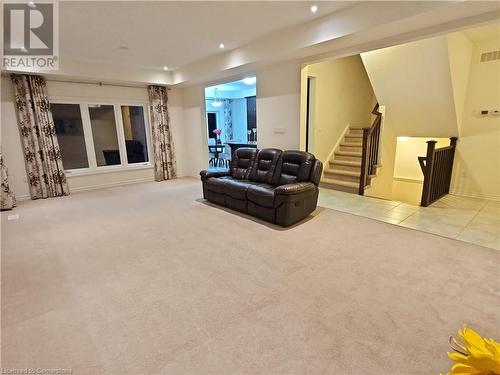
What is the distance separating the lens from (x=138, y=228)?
3.61 m

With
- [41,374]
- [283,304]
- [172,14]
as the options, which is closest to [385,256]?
[283,304]

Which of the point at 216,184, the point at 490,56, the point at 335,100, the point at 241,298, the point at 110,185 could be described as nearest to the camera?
the point at 241,298

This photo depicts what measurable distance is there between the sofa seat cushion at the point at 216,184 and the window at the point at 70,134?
335cm

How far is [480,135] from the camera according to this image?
4.55m

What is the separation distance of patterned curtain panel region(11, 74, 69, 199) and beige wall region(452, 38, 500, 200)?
7.81 meters

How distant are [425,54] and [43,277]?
5653mm

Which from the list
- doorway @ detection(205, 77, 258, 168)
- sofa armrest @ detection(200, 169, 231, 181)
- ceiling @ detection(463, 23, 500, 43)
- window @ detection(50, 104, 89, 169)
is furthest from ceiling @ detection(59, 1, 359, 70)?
doorway @ detection(205, 77, 258, 168)

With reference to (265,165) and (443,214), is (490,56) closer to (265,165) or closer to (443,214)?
(443,214)

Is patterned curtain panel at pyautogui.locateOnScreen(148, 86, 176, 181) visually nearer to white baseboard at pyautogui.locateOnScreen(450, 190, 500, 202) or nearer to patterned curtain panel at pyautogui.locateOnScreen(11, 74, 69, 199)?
patterned curtain panel at pyautogui.locateOnScreen(11, 74, 69, 199)

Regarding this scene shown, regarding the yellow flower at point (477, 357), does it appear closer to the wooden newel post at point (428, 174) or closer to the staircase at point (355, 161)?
the wooden newel post at point (428, 174)

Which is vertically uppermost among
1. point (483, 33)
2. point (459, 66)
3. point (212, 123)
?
point (483, 33)

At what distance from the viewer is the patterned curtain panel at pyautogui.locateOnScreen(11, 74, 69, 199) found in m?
4.94

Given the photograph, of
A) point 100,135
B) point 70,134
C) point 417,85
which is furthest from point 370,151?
point 70,134

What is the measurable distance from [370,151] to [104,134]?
19.5 feet
